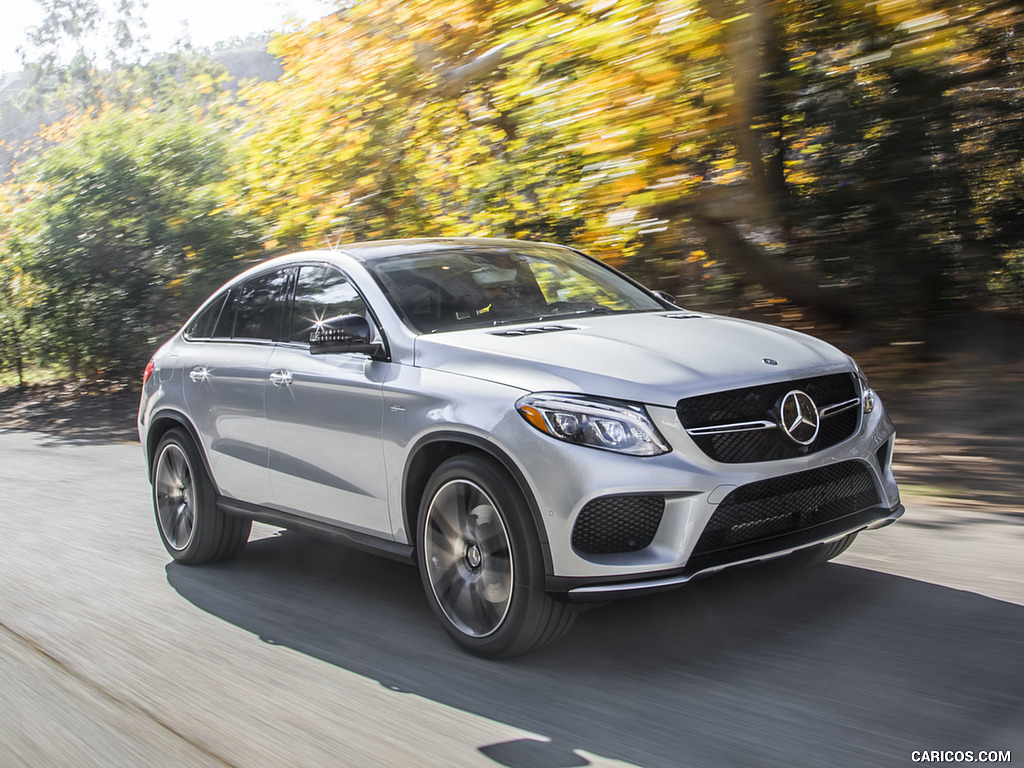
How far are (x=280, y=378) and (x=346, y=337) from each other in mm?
647

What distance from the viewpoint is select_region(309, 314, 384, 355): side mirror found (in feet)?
16.0

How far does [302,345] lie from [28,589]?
212cm

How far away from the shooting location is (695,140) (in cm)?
931

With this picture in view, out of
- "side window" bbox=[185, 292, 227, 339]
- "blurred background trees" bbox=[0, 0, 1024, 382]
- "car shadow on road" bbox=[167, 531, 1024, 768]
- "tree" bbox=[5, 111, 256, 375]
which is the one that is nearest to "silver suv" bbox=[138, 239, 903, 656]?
"car shadow on road" bbox=[167, 531, 1024, 768]

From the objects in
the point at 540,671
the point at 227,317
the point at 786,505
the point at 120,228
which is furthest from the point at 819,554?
the point at 120,228

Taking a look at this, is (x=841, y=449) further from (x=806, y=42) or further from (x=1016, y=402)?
(x=806, y=42)

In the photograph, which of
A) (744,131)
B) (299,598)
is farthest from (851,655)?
(744,131)

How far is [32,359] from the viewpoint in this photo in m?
20.7

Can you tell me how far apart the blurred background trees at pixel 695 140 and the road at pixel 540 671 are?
4.12m

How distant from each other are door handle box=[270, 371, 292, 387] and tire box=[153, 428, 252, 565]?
93cm

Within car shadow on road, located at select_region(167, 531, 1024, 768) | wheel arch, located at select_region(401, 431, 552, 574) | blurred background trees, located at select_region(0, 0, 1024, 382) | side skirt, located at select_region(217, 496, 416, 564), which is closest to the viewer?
car shadow on road, located at select_region(167, 531, 1024, 768)

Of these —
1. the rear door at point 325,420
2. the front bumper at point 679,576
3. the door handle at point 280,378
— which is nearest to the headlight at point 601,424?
the front bumper at point 679,576

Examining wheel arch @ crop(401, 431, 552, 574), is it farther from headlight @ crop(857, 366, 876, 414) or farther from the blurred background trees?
the blurred background trees

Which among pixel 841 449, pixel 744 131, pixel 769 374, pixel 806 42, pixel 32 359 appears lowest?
pixel 32 359
